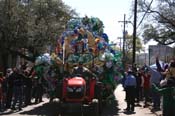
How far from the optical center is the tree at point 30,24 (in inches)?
1451

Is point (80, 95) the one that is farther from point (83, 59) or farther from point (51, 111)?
point (83, 59)

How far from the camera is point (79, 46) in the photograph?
2167 centimetres

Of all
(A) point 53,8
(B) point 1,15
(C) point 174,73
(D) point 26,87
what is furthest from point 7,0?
(C) point 174,73

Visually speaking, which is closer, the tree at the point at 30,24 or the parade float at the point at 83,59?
the parade float at the point at 83,59

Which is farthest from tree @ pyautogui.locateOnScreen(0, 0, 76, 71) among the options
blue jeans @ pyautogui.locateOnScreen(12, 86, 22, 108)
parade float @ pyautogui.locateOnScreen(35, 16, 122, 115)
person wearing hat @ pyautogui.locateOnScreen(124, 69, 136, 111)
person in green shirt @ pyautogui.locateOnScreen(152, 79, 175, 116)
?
person in green shirt @ pyautogui.locateOnScreen(152, 79, 175, 116)

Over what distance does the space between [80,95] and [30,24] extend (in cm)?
2149

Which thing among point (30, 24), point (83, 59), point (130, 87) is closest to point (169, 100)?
point (130, 87)

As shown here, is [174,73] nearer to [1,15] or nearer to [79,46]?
[79,46]

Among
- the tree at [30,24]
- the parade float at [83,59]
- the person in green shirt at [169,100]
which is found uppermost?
the tree at [30,24]

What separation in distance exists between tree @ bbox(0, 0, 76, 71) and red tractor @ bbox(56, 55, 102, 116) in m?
18.6

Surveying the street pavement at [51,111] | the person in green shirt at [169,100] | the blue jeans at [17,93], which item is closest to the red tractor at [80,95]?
the street pavement at [51,111]

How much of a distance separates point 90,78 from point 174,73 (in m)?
3.29

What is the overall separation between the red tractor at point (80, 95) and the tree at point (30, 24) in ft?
60.9

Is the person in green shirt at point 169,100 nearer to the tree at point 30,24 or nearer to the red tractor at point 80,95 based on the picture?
the red tractor at point 80,95
